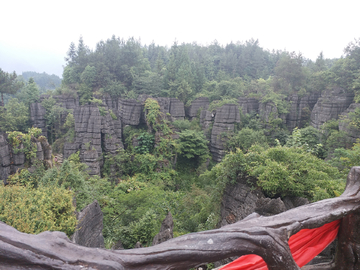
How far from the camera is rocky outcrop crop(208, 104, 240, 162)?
652 inches

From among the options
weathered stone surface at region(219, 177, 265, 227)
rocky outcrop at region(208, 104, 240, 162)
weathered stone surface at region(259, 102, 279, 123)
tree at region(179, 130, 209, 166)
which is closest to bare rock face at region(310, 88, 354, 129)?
weathered stone surface at region(259, 102, 279, 123)

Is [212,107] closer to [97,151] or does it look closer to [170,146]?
[170,146]

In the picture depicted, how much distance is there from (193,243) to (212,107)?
58.2 feet

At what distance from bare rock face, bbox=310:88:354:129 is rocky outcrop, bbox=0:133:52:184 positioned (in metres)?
18.4

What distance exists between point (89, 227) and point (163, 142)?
10.3 meters

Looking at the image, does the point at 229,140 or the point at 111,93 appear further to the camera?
the point at 111,93

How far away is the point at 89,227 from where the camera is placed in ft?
16.4

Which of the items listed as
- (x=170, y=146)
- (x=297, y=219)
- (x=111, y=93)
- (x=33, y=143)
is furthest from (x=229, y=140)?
(x=297, y=219)

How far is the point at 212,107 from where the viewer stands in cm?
1844

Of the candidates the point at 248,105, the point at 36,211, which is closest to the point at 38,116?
the point at 248,105

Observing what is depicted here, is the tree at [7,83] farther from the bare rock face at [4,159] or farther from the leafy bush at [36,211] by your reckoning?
the leafy bush at [36,211]

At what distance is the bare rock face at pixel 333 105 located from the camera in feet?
53.5

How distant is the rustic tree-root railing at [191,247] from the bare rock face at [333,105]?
697 inches

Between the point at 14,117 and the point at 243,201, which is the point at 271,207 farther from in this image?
the point at 14,117
